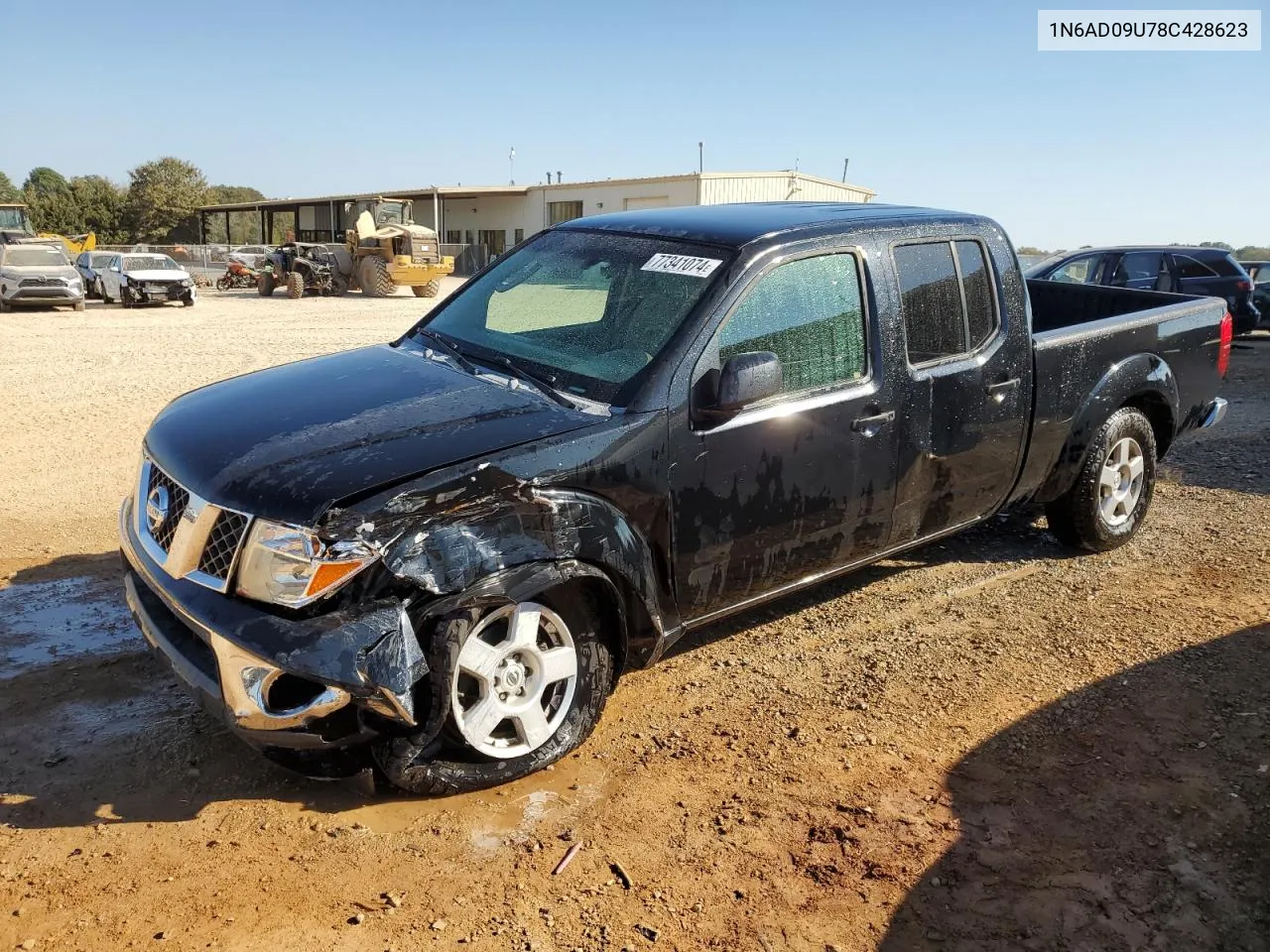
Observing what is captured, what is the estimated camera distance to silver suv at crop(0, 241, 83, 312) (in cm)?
2317

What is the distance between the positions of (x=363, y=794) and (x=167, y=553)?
1022 millimetres

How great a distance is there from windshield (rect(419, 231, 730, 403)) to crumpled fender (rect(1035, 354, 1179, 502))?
2530 millimetres

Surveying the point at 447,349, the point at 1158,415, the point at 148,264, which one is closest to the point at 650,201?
the point at 148,264

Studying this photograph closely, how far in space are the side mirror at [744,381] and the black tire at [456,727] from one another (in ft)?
2.78

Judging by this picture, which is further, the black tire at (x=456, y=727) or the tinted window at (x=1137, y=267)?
the tinted window at (x=1137, y=267)

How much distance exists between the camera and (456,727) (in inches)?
124

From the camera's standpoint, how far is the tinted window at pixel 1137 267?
14.2m

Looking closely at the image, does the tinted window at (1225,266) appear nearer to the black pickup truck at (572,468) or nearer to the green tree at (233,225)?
the black pickup truck at (572,468)

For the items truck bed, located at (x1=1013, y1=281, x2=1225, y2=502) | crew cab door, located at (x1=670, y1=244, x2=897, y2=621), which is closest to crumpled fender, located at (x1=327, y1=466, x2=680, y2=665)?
crew cab door, located at (x1=670, y1=244, x2=897, y2=621)

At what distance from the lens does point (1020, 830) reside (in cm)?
322

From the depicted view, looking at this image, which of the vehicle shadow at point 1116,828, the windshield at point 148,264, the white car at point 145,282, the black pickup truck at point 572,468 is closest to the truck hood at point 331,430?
the black pickup truck at point 572,468

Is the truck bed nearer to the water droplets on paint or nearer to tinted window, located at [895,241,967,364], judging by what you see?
tinted window, located at [895,241,967,364]

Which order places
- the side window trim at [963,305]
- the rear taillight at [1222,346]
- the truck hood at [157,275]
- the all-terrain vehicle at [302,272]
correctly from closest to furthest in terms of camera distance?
the side window trim at [963,305] → the rear taillight at [1222,346] → the truck hood at [157,275] → the all-terrain vehicle at [302,272]

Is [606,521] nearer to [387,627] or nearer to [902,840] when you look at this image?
[387,627]
